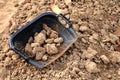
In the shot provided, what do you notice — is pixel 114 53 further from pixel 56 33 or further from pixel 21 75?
pixel 21 75

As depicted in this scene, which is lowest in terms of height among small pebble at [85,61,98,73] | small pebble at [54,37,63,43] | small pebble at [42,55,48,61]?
small pebble at [85,61,98,73]

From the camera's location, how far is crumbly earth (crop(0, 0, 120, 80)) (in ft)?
8.73

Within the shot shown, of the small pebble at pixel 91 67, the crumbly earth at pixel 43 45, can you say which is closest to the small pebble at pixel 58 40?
the crumbly earth at pixel 43 45

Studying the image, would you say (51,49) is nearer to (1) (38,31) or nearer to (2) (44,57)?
(2) (44,57)

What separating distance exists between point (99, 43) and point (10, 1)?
46.7 inches

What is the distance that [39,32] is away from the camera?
116 inches

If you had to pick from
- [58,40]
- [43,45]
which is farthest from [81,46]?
[43,45]

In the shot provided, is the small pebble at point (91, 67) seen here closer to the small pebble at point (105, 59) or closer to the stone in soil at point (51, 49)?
the small pebble at point (105, 59)

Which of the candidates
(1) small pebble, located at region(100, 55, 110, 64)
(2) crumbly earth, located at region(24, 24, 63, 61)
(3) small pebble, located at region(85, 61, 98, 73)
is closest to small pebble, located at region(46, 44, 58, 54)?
(2) crumbly earth, located at region(24, 24, 63, 61)

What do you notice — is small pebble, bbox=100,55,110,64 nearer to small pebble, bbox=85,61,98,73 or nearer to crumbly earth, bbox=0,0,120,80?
crumbly earth, bbox=0,0,120,80

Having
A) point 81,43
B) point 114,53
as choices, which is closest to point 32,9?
point 81,43

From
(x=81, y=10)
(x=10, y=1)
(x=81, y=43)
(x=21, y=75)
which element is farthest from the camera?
(x=10, y=1)

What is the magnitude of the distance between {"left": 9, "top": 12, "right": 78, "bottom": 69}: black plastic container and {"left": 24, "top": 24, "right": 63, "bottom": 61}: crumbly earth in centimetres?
4

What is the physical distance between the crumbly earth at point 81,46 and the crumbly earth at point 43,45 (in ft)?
0.32
